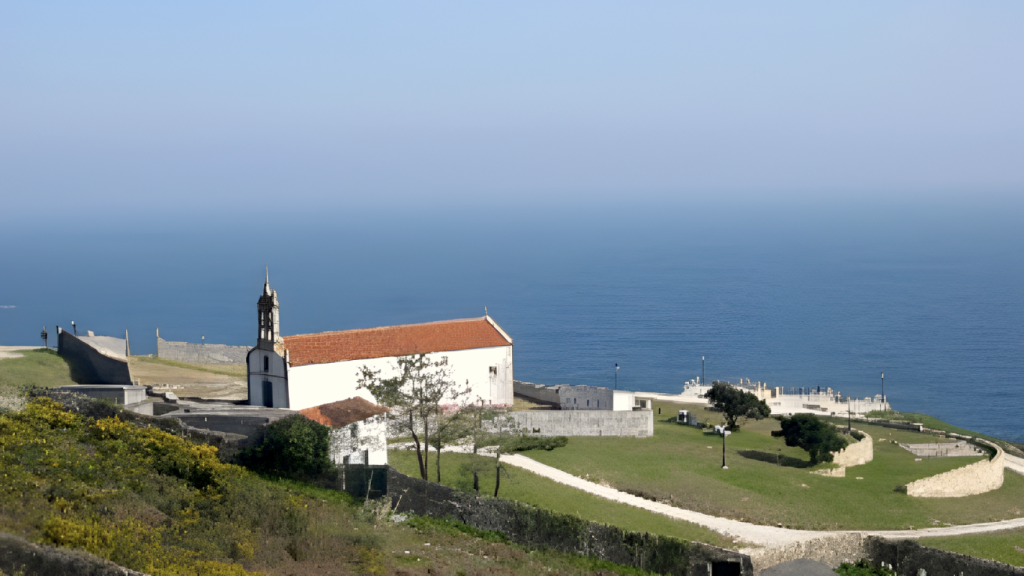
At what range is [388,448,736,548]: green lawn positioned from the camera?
108 feet

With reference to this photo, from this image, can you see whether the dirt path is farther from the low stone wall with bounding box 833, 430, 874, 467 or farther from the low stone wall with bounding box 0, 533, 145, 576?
the low stone wall with bounding box 0, 533, 145, 576

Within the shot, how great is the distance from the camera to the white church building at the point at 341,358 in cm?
4628

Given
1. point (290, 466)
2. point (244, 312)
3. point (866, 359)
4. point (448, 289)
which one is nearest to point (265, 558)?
point (290, 466)

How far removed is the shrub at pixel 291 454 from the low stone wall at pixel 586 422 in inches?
599

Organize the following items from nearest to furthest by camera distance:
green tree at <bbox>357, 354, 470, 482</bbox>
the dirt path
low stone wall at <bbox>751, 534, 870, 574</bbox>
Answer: low stone wall at <bbox>751, 534, 870, 574</bbox> → green tree at <bbox>357, 354, 470, 482</bbox> → the dirt path

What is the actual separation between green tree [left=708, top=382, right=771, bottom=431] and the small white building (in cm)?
A: 2146

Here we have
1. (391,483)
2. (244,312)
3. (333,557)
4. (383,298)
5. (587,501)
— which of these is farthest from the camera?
(383,298)

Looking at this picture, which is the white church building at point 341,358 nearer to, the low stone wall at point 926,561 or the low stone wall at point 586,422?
the low stone wall at point 586,422

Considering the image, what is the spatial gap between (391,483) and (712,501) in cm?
1325

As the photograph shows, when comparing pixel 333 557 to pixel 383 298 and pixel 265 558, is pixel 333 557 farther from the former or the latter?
pixel 383 298

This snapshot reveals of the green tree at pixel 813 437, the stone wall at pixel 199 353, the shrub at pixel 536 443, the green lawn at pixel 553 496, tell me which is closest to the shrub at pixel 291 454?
the green lawn at pixel 553 496

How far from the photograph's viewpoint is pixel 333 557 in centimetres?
2438

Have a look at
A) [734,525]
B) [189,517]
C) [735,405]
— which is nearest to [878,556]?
[734,525]

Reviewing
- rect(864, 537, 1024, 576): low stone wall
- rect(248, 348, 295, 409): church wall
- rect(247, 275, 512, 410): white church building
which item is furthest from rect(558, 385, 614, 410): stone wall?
rect(864, 537, 1024, 576): low stone wall
